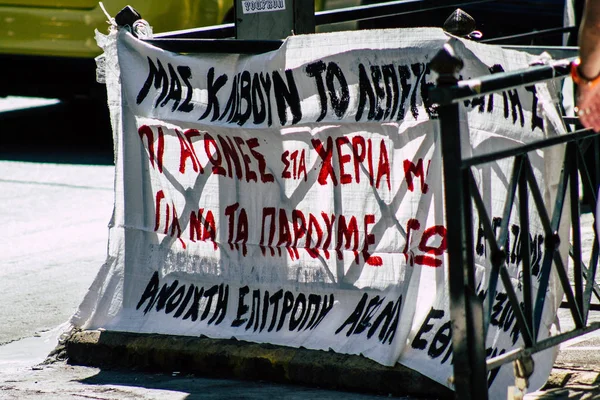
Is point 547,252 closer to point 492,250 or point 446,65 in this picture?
point 492,250

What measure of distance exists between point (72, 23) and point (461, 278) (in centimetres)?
762

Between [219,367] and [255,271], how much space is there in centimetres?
45

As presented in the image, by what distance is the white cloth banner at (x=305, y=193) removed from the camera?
14.1 ft

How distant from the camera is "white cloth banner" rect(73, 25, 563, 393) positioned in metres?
4.29

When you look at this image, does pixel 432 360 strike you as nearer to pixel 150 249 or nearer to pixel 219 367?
pixel 219 367

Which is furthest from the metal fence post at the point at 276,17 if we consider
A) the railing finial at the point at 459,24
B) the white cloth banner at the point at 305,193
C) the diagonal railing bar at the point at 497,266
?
the diagonal railing bar at the point at 497,266

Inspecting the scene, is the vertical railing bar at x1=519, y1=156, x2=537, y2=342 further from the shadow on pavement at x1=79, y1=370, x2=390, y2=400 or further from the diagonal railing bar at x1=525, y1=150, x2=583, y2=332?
the shadow on pavement at x1=79, y1=370, x2=390, y2=400

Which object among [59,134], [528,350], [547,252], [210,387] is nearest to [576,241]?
[547,252]

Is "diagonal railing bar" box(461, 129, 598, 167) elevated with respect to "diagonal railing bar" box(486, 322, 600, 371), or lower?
elevated

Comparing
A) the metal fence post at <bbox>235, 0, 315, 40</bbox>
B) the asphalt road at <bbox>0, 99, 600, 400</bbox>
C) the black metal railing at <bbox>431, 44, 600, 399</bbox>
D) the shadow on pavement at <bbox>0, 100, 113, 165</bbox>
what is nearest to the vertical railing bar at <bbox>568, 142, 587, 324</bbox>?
the black metal railing at <bbox>431, 44, 600, 399</bbox>

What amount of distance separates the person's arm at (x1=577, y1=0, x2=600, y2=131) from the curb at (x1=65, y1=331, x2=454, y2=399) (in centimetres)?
139

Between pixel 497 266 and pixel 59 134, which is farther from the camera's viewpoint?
pixel 59 134

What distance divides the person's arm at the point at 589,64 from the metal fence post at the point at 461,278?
0.39 meters

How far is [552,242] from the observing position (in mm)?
3881
